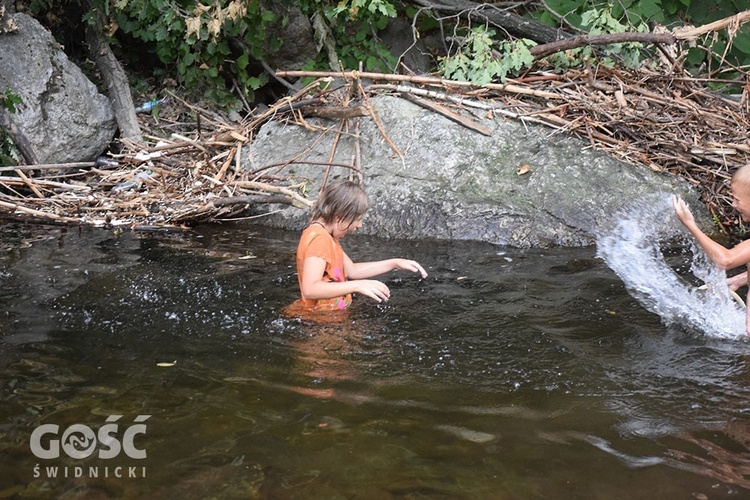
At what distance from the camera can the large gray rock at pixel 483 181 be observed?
741 centimetres

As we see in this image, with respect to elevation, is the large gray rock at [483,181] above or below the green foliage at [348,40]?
below

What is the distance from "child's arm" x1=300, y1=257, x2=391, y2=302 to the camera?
4883 millimetres

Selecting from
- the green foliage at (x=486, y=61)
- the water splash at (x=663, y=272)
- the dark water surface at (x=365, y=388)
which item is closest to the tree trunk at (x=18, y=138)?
the dark water surface at (x=365, y=388)

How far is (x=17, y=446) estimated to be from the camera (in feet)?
11.6

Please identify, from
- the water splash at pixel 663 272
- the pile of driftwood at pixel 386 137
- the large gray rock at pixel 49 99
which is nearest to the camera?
the water splash at pixel 663 272

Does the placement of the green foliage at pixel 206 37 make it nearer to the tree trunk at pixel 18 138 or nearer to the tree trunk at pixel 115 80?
the tree trunk at pixel 115 80

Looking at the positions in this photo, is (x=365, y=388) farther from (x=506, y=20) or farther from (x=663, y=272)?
(x=506, y=20)

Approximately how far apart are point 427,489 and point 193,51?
7813 mm

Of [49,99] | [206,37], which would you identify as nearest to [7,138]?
[49,99]

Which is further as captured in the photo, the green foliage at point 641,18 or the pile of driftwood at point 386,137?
the green foliage at point 641,18

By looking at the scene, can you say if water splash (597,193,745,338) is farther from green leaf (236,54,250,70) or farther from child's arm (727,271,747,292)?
green leaf (236,54,250,70)

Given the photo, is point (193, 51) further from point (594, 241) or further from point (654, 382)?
point (654, 382)
